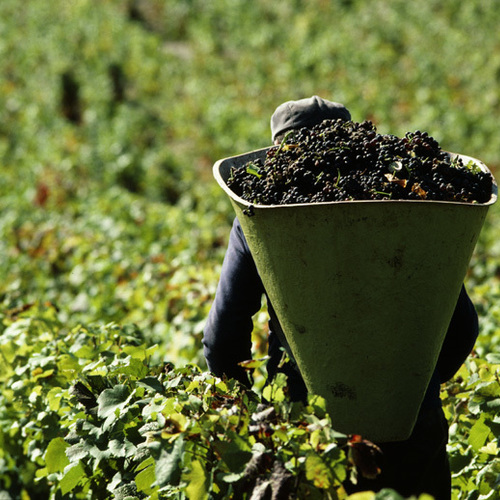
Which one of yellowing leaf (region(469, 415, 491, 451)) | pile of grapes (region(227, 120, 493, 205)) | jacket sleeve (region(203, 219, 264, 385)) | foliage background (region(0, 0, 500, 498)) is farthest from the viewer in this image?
foliage background (region(0, 0, 500, 498))

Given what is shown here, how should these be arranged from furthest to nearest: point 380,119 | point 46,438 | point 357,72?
1. point 357,72
2. point 380,119
3. point 46,438

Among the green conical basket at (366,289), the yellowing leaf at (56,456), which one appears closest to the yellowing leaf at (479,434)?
the green conical basket at (366,289)

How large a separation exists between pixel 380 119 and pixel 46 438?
1170 centimetres

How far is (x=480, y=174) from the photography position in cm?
198

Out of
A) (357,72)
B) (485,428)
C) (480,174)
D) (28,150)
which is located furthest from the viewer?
(357,72)

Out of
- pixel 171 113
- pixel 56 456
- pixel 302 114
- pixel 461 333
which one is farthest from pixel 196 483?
pixel 171 113

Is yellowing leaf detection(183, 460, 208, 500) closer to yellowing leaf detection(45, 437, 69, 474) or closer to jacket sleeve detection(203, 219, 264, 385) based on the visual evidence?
jacket sleeve detection(203, 219, 264, 385)

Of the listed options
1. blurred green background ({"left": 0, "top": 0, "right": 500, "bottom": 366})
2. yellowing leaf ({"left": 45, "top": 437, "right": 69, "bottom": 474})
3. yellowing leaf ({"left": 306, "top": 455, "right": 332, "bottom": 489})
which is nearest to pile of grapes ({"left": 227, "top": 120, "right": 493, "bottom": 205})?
yellowing leaf ({"left": 306, "top": 455, "right": 332, "bottom": 489})

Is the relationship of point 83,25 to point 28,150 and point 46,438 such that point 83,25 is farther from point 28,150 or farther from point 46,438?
point 46,438

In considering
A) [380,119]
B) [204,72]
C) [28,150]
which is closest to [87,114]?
[28,150]

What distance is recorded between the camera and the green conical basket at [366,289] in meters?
1.82

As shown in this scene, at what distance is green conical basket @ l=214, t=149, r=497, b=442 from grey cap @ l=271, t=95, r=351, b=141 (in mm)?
498

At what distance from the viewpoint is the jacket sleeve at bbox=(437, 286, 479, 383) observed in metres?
2.38

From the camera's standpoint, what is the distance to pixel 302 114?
2.47 meters
